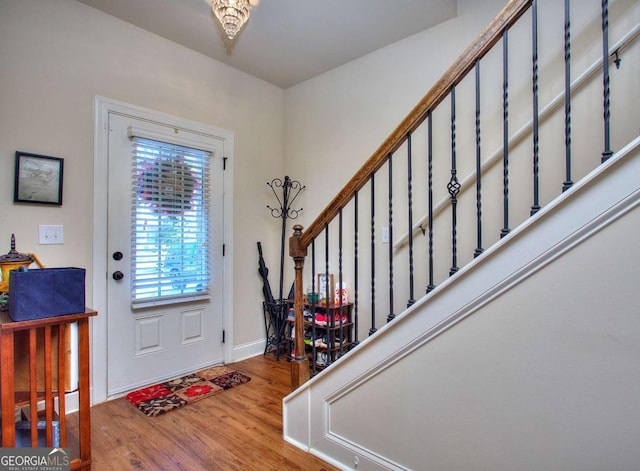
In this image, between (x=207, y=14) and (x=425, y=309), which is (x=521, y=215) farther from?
(x=207, y=14)

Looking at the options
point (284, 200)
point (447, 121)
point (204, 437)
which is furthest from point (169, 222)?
point (447, 121)

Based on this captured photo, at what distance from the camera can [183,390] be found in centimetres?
267

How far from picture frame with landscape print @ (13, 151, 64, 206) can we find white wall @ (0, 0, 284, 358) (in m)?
0.04

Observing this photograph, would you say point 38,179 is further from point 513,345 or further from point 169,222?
point 513,345

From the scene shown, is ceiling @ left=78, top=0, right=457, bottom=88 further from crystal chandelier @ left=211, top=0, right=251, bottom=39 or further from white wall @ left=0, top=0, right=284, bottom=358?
crystal chandelier @ left=211, top=0, right=251, bottom=39

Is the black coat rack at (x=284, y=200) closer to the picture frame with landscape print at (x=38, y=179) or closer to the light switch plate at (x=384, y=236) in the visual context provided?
the light switch plate at (x=384, y=236)

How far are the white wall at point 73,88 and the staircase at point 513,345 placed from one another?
1.65 meters

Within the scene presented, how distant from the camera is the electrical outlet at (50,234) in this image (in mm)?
2250

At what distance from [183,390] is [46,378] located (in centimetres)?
118

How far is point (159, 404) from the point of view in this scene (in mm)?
2451

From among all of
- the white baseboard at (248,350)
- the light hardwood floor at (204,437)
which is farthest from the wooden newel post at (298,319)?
the white baseboard at (248,350)

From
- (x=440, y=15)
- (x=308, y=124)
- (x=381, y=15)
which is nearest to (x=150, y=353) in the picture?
(x=308, y=124)

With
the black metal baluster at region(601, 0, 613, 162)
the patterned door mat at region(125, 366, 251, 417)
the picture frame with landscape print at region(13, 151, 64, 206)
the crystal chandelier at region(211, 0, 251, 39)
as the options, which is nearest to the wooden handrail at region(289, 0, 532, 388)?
the black metal baluster at region(601, 0, 613, 162)

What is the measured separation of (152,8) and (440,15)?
202 centimetres
